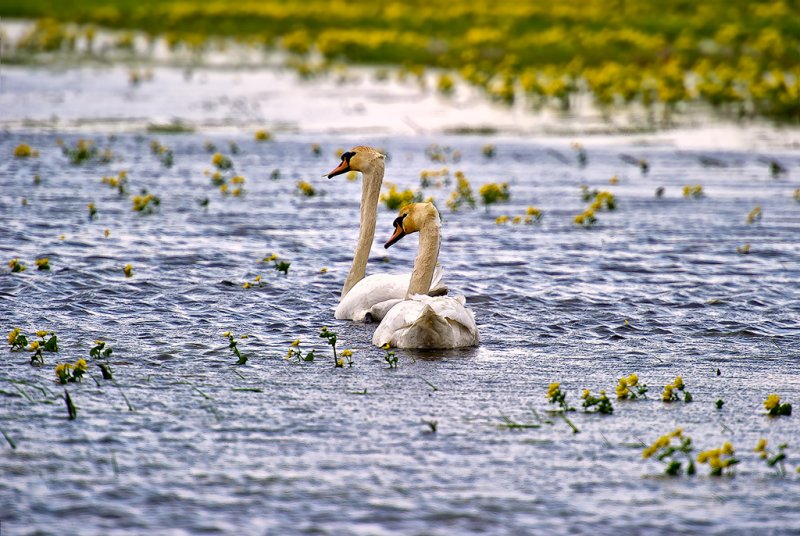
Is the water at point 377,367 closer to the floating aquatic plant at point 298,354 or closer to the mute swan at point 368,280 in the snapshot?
the floating aquatic plant at point 298,354

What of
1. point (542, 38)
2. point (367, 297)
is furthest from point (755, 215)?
point (542, 38)

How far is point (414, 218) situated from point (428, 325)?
142 centimetres

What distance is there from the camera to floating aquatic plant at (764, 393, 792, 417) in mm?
9602

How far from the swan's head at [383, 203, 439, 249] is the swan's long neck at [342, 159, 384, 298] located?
1.00m

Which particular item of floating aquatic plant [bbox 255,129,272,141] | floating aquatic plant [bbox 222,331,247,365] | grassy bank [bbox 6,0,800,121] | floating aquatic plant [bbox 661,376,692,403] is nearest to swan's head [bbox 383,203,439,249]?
floating aquatic plant [bbox 222,331,247,365]

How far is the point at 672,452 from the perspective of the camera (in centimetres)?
848

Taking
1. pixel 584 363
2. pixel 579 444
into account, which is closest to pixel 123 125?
pixel 584 363

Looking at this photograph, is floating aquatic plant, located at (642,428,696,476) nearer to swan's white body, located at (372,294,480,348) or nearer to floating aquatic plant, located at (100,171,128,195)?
swan's white body, located at (372,294,480,348)

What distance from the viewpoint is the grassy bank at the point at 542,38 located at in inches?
1337

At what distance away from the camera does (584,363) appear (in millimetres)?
11117

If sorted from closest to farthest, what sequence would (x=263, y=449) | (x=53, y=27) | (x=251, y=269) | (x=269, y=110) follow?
(x=263, y=449) < (x=251, y=269) < (x=269, y=110) < (x=53, y=27)

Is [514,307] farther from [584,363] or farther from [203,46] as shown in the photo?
[203,46]

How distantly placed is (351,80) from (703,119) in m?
11.1

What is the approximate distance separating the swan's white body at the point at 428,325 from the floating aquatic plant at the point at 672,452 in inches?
111
